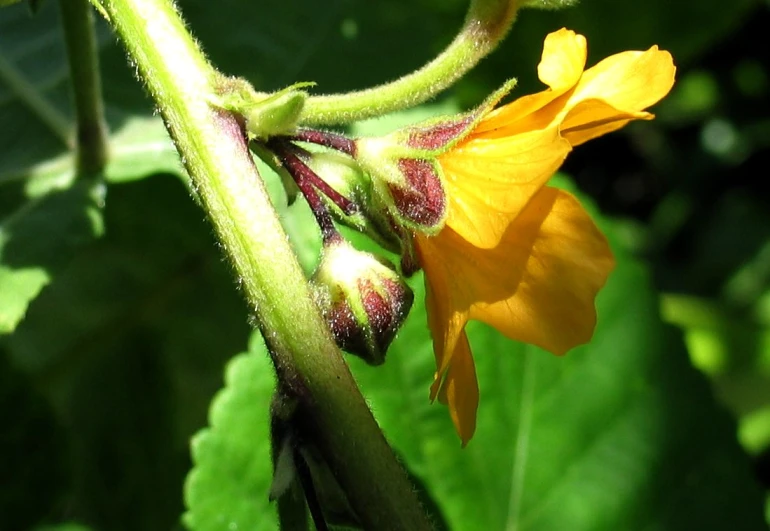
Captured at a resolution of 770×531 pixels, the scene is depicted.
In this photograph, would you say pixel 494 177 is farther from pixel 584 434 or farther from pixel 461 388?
pixel 584 434

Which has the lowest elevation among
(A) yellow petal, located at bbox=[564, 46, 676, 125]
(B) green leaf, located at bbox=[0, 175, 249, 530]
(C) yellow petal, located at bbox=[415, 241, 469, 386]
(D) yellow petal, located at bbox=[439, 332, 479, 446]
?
(B) green leaf, located at bbox=[0, 175, 249, 530]

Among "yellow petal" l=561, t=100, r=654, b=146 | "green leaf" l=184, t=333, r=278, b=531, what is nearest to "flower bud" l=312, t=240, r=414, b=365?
"yellow petal" l=561, t=100, r=654, b=146

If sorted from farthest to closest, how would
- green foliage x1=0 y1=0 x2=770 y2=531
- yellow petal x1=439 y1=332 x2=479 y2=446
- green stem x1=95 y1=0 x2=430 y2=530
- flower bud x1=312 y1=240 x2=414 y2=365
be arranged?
1. green foliage x1=0 y1=0 x2=770 y2=531
2. yellow petal x1=439 y1=332 x2=479 y2=446
3. flower bud x1=312 y1=240 x2=414 y2=365
4. green stem x1=95 y1=0 x2=430 y2=530

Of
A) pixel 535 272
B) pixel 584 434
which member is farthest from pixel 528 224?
pixel 584 434

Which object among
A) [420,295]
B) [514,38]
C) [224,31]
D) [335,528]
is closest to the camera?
[335,528]

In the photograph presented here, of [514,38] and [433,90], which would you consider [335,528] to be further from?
[514,38]

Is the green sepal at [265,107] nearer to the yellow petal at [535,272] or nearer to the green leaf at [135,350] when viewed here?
the yellow petal at [535,272]

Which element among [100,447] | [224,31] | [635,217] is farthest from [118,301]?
[635,217]

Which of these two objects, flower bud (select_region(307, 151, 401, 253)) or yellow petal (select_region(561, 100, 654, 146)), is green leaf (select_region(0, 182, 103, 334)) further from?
yellow petal (select_region(561, 100, 654, 146))
